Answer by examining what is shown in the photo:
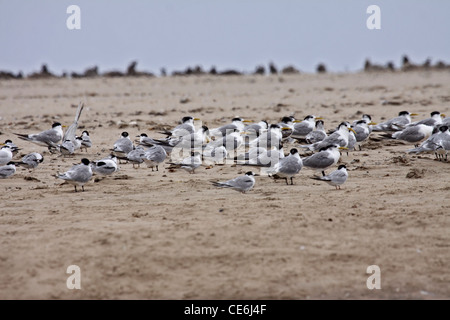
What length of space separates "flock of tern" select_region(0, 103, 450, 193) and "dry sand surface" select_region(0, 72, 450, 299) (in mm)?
195

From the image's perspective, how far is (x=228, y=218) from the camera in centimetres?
696

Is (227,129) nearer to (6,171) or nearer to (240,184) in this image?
(240,184)

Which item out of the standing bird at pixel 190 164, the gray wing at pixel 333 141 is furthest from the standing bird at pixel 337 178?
the standing bird at pixel 190 164

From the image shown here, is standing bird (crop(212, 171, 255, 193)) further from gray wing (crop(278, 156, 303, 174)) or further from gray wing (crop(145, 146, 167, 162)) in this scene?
gray wing (crop(145, 146, 167, 162))

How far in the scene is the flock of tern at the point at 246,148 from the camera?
9.21 meters

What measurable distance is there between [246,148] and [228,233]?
6.15 m

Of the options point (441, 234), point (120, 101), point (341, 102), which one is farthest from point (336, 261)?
point (120, 101)

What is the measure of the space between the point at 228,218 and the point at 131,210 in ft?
4.18

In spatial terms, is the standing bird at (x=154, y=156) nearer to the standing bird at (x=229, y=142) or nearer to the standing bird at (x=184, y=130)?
the standing bird at (x=229, y=142)

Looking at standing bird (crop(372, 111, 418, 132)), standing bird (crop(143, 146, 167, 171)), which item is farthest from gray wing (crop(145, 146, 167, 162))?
standing bird (crop(372, 111, 418, 132))

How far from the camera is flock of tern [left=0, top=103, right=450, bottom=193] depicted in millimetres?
9211

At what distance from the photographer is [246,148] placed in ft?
41.0
